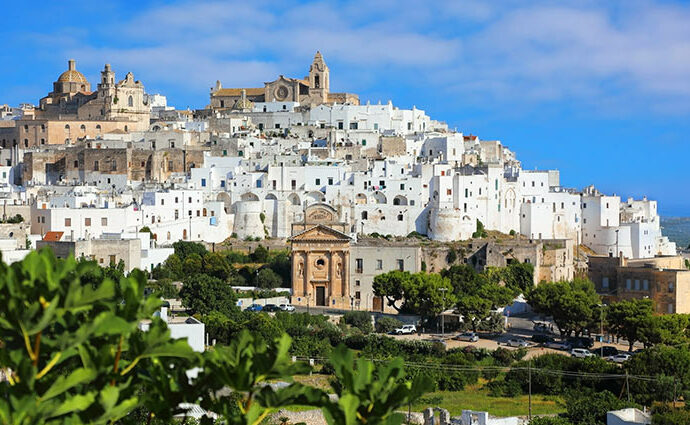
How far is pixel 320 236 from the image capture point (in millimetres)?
50156

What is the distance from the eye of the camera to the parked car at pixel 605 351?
38.4 meters

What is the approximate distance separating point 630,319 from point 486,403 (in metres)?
11.2

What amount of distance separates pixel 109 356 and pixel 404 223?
5025cm

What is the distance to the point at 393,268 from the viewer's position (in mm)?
49938

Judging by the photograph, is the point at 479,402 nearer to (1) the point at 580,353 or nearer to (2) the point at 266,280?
(1) the point at 580,353

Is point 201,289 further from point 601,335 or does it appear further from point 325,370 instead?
point 601,335

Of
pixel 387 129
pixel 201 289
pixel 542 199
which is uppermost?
pixel 387 129

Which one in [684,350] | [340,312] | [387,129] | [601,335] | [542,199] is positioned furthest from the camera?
[387,129]

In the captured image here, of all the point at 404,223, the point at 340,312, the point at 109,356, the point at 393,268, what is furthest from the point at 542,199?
the point at 109,356

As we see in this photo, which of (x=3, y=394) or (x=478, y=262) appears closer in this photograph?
(x=3, y=394)

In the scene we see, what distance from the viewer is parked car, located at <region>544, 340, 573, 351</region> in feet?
131

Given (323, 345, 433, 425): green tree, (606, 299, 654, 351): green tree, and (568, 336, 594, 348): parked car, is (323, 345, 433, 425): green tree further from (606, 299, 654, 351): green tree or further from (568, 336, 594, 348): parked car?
(568, 336, 594, 348): parked car

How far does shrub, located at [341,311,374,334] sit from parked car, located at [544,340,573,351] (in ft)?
23.2

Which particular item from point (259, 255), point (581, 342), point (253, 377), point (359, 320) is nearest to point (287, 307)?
point (359, 320)
